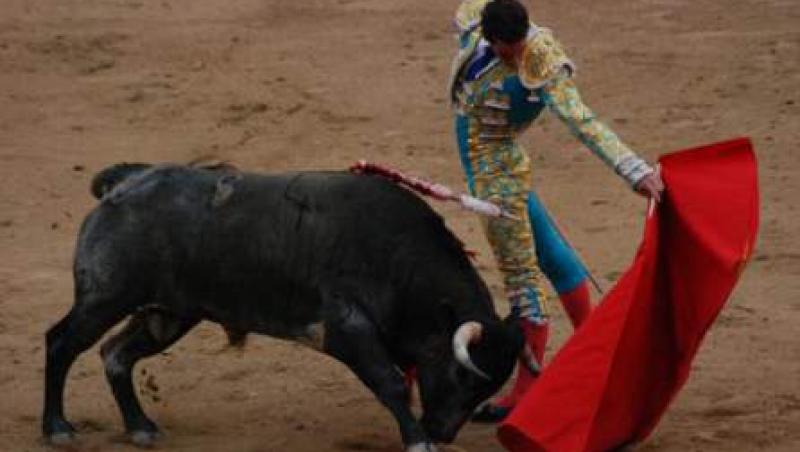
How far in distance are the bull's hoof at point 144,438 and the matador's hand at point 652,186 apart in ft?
5.59

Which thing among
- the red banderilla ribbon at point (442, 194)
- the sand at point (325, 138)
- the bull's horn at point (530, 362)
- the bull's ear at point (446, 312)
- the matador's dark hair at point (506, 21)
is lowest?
the sand at point (325, 138)

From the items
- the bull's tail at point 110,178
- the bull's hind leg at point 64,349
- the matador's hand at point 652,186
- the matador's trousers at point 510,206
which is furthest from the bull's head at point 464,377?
the bull's tail at point 110,178

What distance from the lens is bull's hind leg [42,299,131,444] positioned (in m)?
6.36

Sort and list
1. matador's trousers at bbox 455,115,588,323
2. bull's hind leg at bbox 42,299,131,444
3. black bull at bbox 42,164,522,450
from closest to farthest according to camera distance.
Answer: black bull at bbox 42,164,522,450, matador's trousers at bbox 455,115,588,323, bull's hind leg at bbox 42,299,131,444

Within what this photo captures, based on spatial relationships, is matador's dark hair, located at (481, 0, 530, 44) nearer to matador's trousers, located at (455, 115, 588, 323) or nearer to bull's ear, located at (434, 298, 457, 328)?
matador's trousers, located at (455, 115, 588, 323)

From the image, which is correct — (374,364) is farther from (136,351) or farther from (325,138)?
(325,138)

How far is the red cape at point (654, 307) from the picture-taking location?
5793 millimetres

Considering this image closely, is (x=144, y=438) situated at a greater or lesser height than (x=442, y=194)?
lesser

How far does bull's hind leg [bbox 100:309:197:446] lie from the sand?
0.08 meters

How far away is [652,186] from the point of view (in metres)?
5.82

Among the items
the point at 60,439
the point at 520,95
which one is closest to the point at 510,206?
the point at 520,95

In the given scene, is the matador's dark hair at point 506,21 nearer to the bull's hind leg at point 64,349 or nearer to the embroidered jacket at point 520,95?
the embroidered jacket at point 520,95

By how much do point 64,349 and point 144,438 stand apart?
1.20 ft

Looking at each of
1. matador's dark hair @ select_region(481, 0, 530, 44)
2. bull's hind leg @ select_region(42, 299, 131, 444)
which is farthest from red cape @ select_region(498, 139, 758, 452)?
bull's hind leg @ select_region(42, 299, 131, 444)
